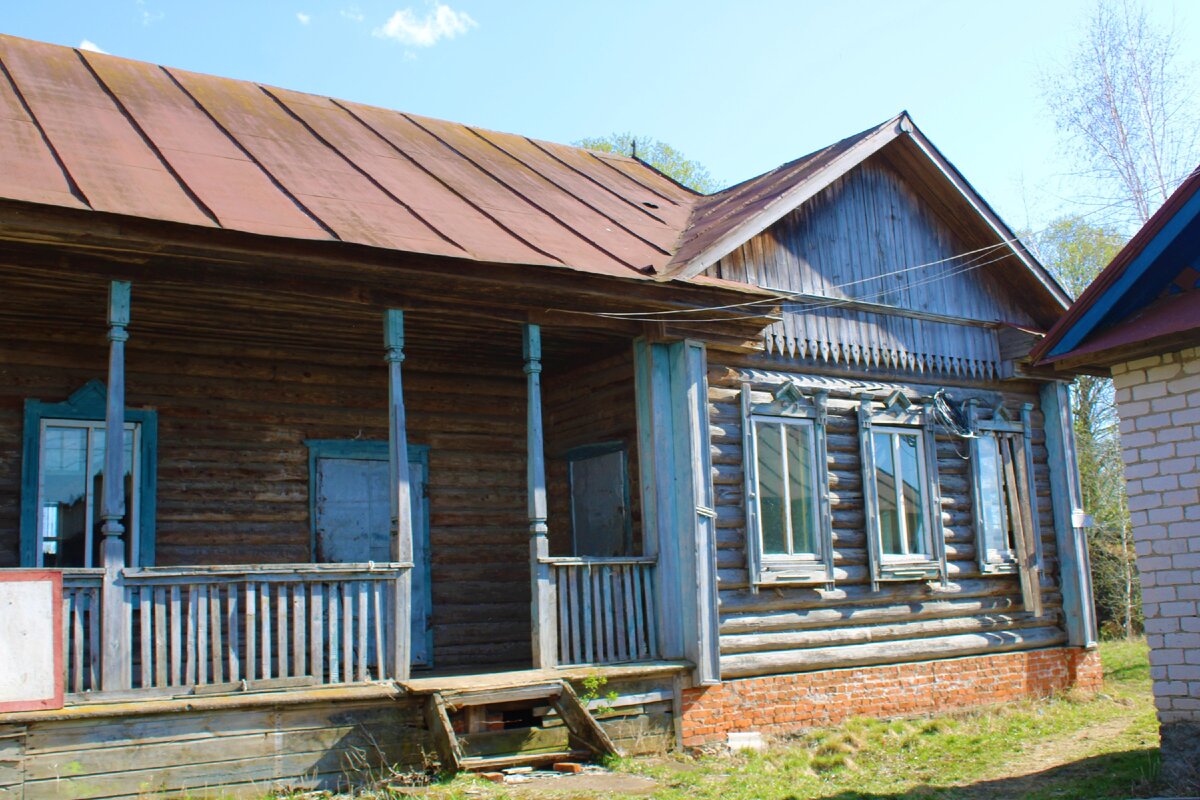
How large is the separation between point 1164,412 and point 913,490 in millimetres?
3966

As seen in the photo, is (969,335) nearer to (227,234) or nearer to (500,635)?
(500,635)

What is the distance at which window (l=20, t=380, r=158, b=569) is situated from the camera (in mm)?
9938

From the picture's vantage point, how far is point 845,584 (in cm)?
1164

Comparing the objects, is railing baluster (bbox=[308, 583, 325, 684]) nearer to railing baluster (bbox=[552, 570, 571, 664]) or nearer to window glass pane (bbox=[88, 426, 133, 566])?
railing baluster (bbox=[552, 570, 571, 664])

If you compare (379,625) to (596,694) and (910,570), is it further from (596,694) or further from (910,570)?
(910,570)

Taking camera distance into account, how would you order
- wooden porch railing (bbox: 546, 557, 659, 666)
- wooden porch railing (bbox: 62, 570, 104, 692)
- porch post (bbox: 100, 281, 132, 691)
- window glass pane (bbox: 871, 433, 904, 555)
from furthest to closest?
window glass pane (bbox: 871, 433, 904, 555), wooden porch railing (bbox: 546, 557, 659, 666), porch post (bbox: 100, 281, 132, 691), wooden porch railing (bbox: 62, 570, 104, 692)

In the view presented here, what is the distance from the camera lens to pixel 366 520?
11.5 meters

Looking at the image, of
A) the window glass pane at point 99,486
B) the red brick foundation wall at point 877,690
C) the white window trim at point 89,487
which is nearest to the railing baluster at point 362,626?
the white window trim at point 89,487

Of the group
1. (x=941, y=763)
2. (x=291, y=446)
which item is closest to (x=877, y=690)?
(x=941, y=763)

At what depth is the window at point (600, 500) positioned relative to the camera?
446 inches

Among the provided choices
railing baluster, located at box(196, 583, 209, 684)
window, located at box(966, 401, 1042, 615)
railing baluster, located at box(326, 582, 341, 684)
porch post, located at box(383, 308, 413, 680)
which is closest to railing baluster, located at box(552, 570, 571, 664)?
porch post, located at box(383, 308, 413, 680)

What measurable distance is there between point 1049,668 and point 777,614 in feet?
13.5

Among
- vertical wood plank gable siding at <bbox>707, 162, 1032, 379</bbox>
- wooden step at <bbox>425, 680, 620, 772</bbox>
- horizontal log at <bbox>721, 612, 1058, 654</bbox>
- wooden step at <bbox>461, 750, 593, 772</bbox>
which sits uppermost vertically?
vertical wood plank gable siding at <bbox>707, 162, 1032, 379</bbox>

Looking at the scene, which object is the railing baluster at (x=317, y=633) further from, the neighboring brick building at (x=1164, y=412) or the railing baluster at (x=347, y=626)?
the neighboring brick building at (x=1164, y=412)
